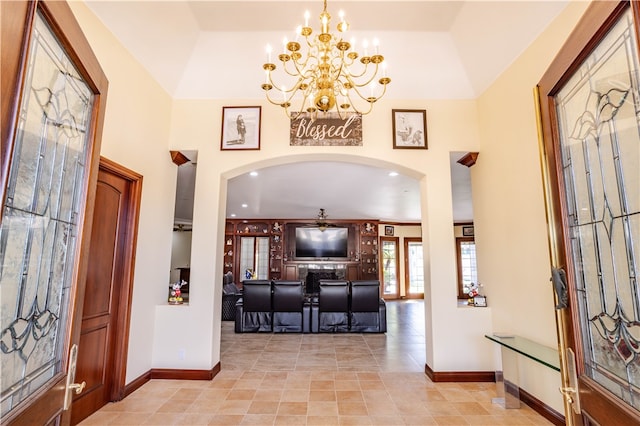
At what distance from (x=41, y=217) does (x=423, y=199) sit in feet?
Result: 11.8

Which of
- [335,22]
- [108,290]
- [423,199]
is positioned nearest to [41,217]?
[108,290]

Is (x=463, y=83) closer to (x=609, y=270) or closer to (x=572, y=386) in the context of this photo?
(x=609, y=270)

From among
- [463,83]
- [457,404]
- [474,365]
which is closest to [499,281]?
[474,365]

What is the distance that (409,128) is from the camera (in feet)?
12.6

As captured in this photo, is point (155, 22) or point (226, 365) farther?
point (226, 365)

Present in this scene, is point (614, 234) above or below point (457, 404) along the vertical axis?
above

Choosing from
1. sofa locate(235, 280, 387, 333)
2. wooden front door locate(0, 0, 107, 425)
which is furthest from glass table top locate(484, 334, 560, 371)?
sofa locate(235, 280, 387, 333)

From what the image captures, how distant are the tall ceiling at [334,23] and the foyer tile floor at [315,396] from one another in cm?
272

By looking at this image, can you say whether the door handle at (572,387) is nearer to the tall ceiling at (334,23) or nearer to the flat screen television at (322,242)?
the tall ceiling at (334,23)

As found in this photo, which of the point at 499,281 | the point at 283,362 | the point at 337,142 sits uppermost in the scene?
the point at 337,142

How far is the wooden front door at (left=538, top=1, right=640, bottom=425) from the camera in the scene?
107 centimetres

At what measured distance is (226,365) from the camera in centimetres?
411

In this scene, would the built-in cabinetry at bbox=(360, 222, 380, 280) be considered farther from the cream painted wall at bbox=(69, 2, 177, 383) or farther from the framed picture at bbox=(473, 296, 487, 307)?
the cream painted wall at bbox=(69, 2, 177, 383)

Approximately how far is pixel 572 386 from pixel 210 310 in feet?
10.6
